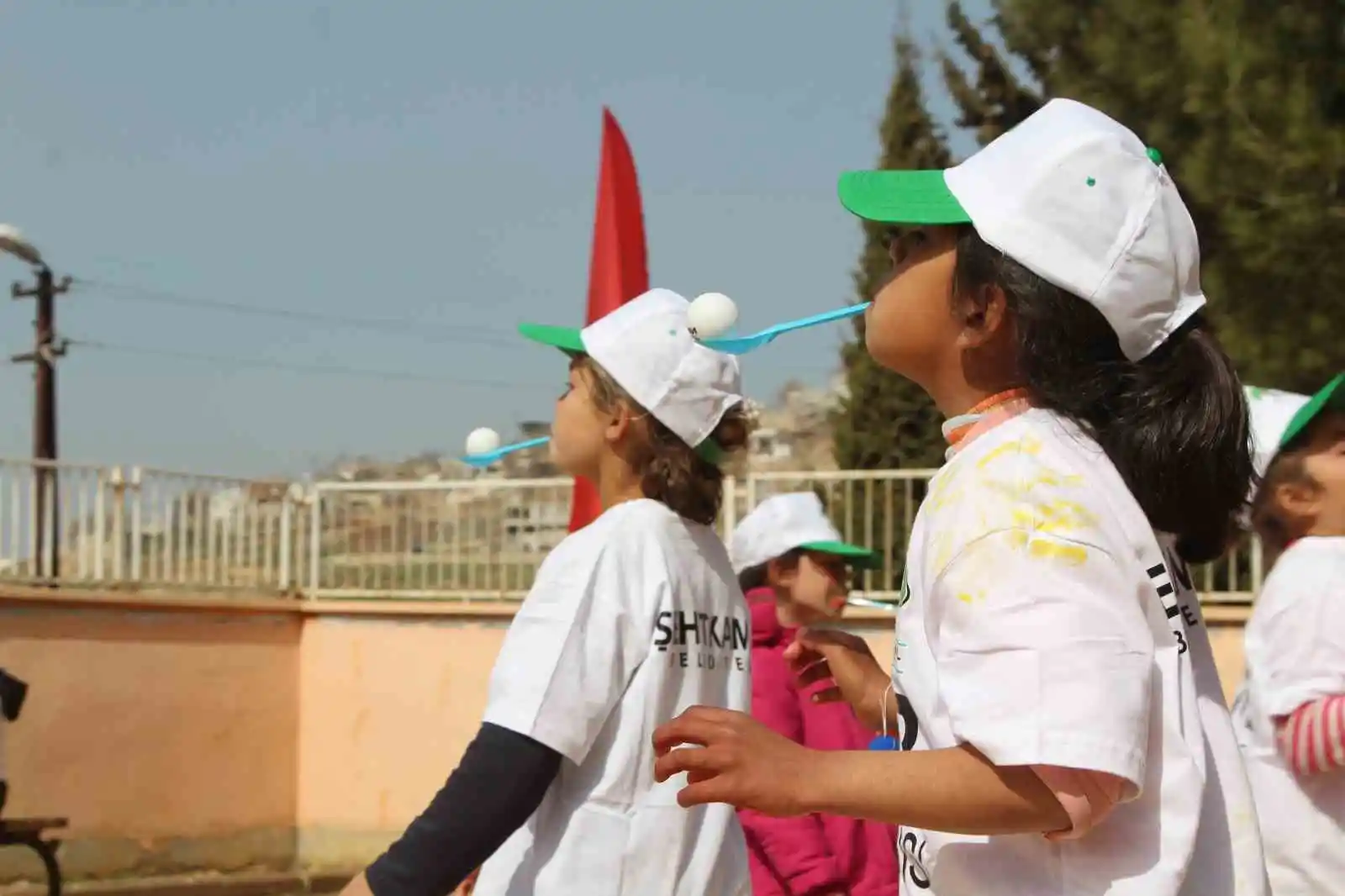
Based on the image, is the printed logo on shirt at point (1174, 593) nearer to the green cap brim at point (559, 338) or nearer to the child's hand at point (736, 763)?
the child's hand at point (736, 763)

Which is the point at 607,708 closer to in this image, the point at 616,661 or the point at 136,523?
the point at 616,661

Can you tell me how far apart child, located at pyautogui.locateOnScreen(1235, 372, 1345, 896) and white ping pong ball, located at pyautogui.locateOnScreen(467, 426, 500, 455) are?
1733mm

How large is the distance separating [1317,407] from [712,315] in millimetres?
1094

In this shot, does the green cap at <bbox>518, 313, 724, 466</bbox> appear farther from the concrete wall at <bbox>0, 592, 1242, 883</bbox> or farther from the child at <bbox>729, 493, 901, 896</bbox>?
the concrete wall at <bbox>0, 592, 1242, 883</bbox>

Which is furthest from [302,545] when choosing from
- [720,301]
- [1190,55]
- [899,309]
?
[899,309]

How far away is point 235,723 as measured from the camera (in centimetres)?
1220

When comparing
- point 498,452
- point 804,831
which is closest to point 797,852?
point 804,831

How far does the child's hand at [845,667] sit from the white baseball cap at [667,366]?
1.96ft

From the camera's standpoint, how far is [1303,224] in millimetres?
7160

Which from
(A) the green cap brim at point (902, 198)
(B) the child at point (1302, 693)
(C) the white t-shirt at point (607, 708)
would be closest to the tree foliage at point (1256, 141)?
(B) the child at point (1302, 693)

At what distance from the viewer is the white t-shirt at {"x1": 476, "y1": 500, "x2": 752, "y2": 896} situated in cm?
255

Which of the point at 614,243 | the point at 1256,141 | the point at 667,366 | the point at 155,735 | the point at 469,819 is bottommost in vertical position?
the point at 155,735

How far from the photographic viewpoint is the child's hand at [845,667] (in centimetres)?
245

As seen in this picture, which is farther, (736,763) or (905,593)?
(905,593)
